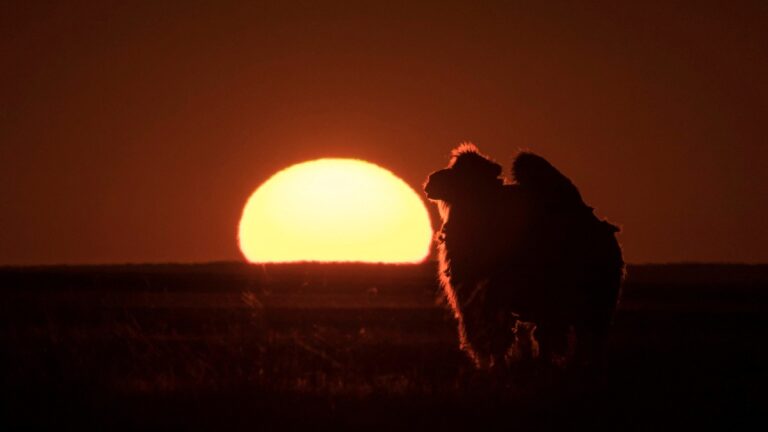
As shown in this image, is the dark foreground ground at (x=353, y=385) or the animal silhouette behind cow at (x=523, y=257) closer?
the dark foreground ground at (x=353, y=385)

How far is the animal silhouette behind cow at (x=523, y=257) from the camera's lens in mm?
10664

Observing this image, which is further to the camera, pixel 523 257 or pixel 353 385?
pixel 523 257

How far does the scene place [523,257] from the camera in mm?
10641

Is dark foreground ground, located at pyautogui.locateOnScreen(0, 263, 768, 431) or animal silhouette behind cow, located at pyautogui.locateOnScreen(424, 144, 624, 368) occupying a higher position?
animal silhouette behind cow, located at pyautogui.locateOnScreen(424, 144, 624, 368)

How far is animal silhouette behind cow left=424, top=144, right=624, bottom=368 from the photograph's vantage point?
10664mm

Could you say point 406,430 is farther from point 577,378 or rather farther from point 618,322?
point 618,322

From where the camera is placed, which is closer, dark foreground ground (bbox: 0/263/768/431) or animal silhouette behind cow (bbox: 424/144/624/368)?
dark foreground ground (bbox: 0/263/768/431)

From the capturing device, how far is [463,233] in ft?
35.6

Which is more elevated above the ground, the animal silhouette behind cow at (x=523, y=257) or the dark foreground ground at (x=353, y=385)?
the animal silhouette behind cow at (x=523, y=257)

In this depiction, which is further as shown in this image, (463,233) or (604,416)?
(463,233)

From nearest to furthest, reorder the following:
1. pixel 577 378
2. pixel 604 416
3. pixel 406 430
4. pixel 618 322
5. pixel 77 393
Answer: pixel 406 430
pixel 604 416
pixel 77 393
pixel 577 378
pixel 618 322

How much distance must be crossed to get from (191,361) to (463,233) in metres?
2.79

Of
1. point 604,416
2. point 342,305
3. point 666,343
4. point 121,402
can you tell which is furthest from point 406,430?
point 342,305

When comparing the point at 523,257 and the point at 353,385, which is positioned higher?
the point at 523,257
